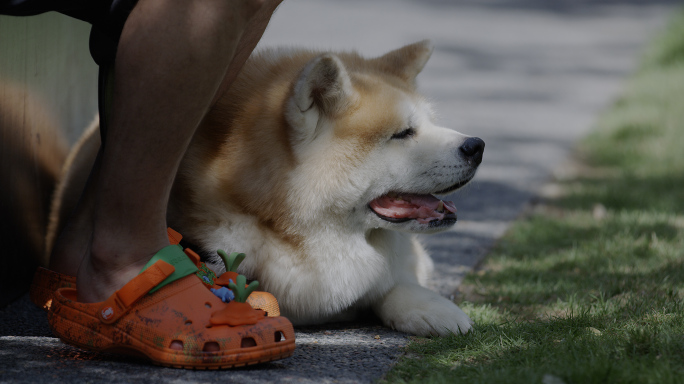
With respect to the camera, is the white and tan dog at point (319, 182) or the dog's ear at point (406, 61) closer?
the white and tan dog at point (319, 182)

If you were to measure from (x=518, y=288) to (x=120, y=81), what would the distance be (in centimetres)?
169

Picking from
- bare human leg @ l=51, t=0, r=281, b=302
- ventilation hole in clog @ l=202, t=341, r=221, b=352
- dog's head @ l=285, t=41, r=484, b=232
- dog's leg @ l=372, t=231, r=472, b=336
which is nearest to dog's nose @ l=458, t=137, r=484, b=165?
dog's head @ l=285, t=41, r=484, b=232

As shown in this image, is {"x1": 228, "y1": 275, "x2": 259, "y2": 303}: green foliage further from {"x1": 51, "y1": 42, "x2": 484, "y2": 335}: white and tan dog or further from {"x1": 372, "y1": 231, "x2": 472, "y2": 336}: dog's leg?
{"x1": 372, "y1": 231, "x2": 472, "y2": 336}: dog's leg

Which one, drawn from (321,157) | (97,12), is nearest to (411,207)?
(321,157)

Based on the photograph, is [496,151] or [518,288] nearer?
[518,288]

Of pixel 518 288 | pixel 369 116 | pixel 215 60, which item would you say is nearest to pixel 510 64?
pixel 518 288

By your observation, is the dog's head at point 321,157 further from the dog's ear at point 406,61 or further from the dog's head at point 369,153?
the dog's ear at point 406,61

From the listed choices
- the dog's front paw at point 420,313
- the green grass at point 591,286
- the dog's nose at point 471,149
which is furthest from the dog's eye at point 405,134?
the green grass at point 591,286

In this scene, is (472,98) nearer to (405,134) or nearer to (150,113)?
(405,134)

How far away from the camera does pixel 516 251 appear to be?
3230 mm

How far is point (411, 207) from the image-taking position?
7.50ft

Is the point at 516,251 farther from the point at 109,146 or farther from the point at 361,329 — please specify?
the point at 109,146

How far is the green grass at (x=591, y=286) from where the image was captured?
182 centimetres

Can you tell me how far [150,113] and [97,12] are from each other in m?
0.42
